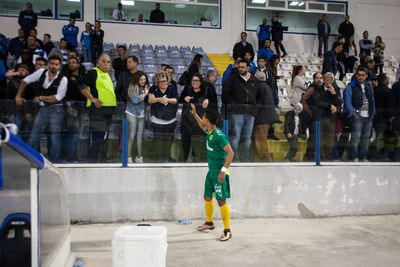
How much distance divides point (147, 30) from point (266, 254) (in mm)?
11439

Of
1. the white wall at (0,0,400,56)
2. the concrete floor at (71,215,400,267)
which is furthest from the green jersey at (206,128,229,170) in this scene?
the white wall at (0,0,400,56)

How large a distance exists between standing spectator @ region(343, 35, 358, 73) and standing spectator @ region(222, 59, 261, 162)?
8.02 m

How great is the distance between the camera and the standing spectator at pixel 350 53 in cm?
1459

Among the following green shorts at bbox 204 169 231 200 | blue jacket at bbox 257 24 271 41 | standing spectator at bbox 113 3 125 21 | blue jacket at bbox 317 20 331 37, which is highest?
standing spectator at bbox 113 3 125 21

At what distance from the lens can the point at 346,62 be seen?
14.6 metres

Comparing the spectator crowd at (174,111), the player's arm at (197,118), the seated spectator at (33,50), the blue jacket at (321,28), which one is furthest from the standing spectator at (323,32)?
the player's arm at (197,118)

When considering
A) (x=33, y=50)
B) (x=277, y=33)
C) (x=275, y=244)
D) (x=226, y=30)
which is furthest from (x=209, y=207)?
(x=226, y=30)

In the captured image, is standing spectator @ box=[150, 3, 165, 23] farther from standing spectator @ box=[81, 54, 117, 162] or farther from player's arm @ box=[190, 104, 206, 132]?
Answer: player's arm @ box=[190, 104, 206, 132]

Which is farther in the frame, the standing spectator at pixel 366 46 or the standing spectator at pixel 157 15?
the standing spectator at pixel 157 15

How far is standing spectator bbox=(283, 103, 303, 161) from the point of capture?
747 centimetres

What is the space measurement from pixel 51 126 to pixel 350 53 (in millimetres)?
13255

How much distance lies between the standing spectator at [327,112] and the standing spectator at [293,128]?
1.29 feet

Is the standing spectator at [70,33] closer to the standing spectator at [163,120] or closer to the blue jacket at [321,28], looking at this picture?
the standing spectator at [163,120]

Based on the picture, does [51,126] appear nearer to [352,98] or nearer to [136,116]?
[136,116]
